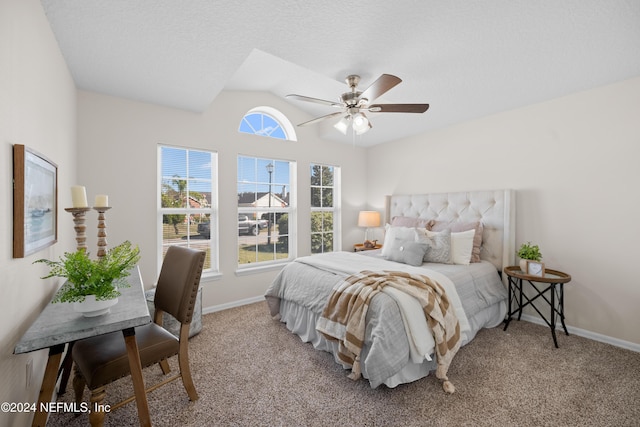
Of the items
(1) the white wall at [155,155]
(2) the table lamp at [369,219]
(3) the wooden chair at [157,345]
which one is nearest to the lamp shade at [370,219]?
(2) the table lamp at [369,219]

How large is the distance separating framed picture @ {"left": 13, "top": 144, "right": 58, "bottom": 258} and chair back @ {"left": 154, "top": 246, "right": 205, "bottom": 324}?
709 millimetres

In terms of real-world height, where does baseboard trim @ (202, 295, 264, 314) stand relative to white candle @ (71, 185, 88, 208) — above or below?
below

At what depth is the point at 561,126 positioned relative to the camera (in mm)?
2900

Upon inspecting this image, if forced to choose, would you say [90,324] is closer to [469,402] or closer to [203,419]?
[203,419]

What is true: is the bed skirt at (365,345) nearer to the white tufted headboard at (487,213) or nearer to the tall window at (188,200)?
the white tufted headboard at (487,213)

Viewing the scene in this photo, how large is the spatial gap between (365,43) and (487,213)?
2.50 meters

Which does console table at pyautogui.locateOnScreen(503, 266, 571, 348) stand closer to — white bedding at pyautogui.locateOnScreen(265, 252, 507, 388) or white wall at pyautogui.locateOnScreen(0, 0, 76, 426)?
white bedding at pyautogui.locateOnScreen(265, 252, 507, 388)

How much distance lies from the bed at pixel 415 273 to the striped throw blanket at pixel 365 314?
6cm

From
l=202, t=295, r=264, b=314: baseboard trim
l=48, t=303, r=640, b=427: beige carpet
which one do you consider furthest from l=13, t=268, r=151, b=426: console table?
l=202, t=295, r=264, b=314: baseboard trim

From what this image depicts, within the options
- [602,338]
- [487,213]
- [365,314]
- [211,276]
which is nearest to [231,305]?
[211,276]

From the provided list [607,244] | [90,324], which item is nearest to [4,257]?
[90,324]

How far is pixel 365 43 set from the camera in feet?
6.93

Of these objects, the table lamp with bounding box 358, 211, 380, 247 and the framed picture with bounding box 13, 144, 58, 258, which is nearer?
the framed picture with bounding box 13, 144, 58, 258

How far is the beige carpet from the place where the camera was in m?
1.70
